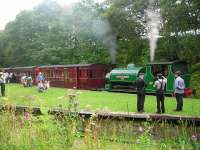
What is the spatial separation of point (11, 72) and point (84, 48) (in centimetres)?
1122

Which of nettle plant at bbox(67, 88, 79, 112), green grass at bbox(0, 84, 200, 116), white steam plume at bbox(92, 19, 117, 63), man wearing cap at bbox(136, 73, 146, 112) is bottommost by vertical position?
green grass at bbox(0, 84, 200, 116)

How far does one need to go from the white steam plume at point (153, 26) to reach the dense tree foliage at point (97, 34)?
1.56ft

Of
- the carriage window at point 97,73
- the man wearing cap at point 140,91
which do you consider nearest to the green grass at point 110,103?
the man wearing cap at point 140,91

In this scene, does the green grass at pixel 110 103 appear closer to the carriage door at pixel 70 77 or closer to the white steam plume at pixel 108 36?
the carriage door at pixel 70 77

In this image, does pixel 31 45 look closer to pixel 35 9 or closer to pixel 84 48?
pixel 35 9

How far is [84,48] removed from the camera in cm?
5216

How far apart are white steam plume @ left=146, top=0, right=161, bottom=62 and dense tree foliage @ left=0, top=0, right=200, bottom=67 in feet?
1.56

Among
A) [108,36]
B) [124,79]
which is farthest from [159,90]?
[108,36]

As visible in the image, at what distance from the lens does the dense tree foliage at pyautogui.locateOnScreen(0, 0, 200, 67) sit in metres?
31.2

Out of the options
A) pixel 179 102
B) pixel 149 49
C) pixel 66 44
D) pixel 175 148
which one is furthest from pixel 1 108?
pixel 66 44

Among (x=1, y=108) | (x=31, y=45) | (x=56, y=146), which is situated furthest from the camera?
(x=31, y=45)

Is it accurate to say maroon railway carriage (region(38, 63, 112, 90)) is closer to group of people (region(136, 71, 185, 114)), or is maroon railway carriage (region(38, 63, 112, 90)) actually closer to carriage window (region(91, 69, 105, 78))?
carriage window (region(91, 69, 105, 78))

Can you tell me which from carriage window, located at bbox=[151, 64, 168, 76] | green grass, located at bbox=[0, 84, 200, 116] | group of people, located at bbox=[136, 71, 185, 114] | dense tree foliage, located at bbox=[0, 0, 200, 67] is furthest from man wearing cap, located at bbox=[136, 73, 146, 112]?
dense tree foliage, located at bbox=[0, 0, 200, 67]

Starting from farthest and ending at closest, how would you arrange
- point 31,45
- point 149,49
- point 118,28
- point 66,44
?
point 31,45 < point 66,44 < point 118,28 < point 149,49
